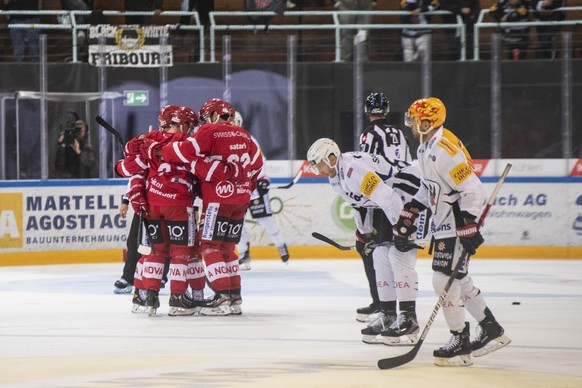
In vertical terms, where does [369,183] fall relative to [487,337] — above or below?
above

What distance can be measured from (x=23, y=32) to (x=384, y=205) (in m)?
8.26

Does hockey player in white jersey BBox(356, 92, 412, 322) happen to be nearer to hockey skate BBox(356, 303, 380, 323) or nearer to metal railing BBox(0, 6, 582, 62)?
hockey skate BBox(356, 303, 380, 323)

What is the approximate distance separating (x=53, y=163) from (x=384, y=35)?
4.31 m

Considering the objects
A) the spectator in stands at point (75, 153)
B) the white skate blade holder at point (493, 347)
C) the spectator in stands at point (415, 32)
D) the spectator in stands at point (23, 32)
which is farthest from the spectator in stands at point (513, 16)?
the white skate blade holder at point (493, 347)

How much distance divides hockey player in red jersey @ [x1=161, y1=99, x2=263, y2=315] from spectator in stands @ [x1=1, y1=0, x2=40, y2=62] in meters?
5.69

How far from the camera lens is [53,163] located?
44.7 ft

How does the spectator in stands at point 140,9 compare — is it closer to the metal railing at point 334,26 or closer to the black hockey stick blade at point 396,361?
the metal railing at point 334,26

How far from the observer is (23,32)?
14.4 m

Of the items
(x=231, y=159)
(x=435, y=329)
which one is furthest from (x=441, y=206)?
(x=231, y=159)

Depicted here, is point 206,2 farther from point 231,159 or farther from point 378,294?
point 378,294

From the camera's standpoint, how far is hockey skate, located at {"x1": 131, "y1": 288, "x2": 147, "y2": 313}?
8859mm

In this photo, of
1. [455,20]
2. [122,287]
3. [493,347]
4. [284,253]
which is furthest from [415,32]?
[493,347]

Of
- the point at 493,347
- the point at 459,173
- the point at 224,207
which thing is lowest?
the point at 493,347

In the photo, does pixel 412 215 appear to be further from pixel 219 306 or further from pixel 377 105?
pixel 219 306
